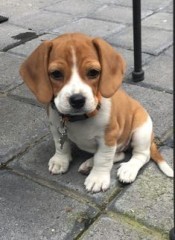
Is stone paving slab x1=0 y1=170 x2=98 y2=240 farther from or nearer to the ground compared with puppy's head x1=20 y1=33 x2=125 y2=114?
nearer to the ground

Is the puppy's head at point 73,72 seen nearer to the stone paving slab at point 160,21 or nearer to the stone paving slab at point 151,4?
the stone paving slab at point 160,21

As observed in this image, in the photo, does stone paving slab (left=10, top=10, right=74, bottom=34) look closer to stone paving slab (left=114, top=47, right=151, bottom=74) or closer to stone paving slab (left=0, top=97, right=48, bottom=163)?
stone paving slab (left=114, top=47, right=151, bottom=74)

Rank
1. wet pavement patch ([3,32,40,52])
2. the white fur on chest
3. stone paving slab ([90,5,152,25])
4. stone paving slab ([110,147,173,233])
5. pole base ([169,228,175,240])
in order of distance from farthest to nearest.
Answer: stone paving slab ([90,5,152,25]) → wet pavement patch ([3,32,40,52]) → the white fur on chest → stone paving slab ([110,147,173,233]) → pole base ([169,228,175,240])

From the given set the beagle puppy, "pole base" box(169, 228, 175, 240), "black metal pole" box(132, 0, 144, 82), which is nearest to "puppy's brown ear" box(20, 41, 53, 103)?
the beagle puppy

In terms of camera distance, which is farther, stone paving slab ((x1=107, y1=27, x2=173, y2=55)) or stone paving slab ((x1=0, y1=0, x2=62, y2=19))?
stone paving slab ((x1=0, y1=0, x2=62, y2=19))

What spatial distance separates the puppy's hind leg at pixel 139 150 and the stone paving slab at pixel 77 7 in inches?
128

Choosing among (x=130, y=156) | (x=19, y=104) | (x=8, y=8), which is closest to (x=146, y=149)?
(x=130, y=156)

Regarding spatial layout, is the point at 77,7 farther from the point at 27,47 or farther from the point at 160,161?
the point at 160,161

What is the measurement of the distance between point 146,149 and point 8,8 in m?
4.07

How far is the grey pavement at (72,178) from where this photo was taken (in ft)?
7.76

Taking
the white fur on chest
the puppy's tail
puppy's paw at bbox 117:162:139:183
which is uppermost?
the white fur on chest

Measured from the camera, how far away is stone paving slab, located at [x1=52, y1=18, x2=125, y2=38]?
5.13 meters

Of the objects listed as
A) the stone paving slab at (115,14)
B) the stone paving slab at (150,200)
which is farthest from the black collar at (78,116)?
the stone paving slab at (115,14)

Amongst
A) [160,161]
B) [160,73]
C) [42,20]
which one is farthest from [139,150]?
[42,20]
